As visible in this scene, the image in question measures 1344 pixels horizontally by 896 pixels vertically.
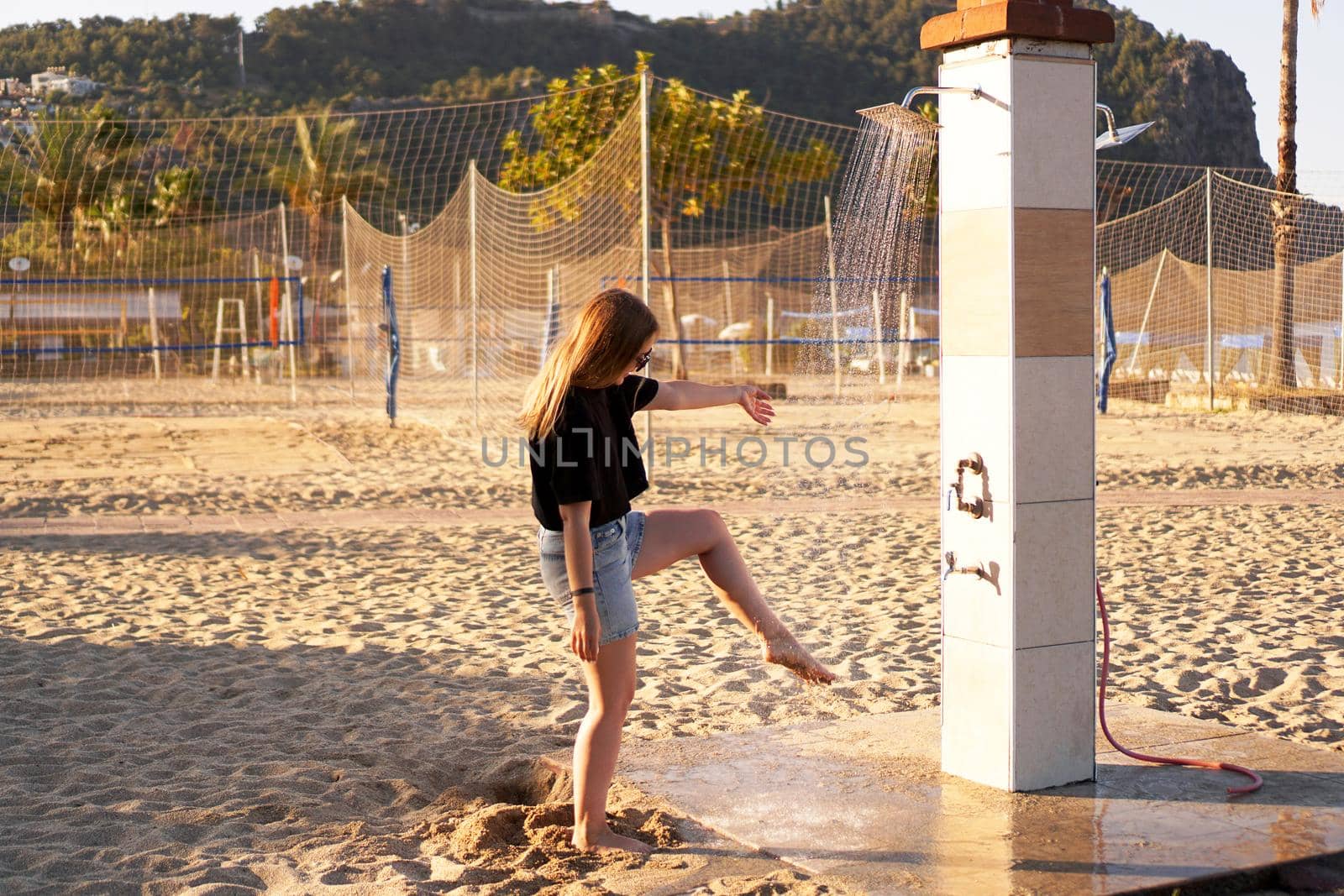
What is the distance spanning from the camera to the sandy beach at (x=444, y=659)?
10.5ft

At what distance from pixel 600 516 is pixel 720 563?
0.40m

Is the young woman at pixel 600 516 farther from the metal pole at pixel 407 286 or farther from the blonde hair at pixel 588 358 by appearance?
the metal pole at pixel 407 286

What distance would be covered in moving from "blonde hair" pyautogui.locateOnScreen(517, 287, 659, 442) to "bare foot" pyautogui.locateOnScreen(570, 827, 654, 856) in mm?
899

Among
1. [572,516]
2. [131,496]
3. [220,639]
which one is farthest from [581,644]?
[131,496]

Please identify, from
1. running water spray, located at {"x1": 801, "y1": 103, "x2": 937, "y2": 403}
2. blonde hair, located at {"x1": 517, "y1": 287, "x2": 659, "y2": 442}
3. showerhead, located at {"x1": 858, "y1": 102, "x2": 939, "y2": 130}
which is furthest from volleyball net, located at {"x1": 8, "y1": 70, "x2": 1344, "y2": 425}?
blonde hair, located at {"x1": 517, "y1": 287, "x2": 659, "y2": 442}

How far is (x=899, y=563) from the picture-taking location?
7.13 m

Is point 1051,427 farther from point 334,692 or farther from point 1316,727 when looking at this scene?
point 334,692

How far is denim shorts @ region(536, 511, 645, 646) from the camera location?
2986mm

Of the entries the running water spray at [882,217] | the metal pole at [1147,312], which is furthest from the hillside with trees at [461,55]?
the running water spray at [882,217]

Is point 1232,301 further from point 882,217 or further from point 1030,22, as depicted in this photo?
point 1030,22

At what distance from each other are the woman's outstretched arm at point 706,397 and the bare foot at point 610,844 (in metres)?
0.97

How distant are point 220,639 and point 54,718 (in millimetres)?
1216

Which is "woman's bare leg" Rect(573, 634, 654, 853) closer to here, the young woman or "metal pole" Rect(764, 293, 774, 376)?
the young woman

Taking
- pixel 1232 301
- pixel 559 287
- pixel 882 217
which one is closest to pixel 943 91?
pixel 882 217
